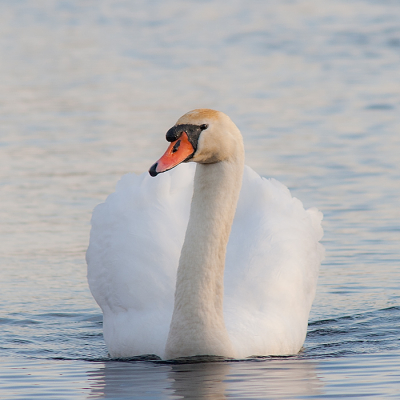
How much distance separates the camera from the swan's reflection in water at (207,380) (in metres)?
Answer: 6.55

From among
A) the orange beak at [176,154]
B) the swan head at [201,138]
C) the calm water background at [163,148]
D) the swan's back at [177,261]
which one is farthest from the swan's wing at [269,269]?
the orange beak at [176,154]

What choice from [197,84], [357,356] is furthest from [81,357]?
[197,84]

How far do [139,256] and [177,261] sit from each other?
316 millimetres

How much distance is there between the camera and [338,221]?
1176cm

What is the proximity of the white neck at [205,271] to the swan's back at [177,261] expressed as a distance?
31 cm

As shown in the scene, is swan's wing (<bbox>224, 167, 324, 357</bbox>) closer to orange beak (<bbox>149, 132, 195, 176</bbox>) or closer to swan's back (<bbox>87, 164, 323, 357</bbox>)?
swan's back (<bbox>87, 164, 323, 357</bbox>)

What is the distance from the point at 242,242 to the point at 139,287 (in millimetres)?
1089

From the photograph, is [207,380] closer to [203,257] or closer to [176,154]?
[203,257]

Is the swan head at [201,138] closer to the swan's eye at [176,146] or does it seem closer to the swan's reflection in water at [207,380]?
the swan's eye at [176,146]

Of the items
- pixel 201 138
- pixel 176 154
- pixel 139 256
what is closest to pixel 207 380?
pixel 176 154

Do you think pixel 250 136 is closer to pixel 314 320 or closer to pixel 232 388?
pixel 314 320

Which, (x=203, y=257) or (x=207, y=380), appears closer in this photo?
(x=207, y=380)

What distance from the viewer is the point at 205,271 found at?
728 centimetres

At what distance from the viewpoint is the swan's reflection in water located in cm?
655
